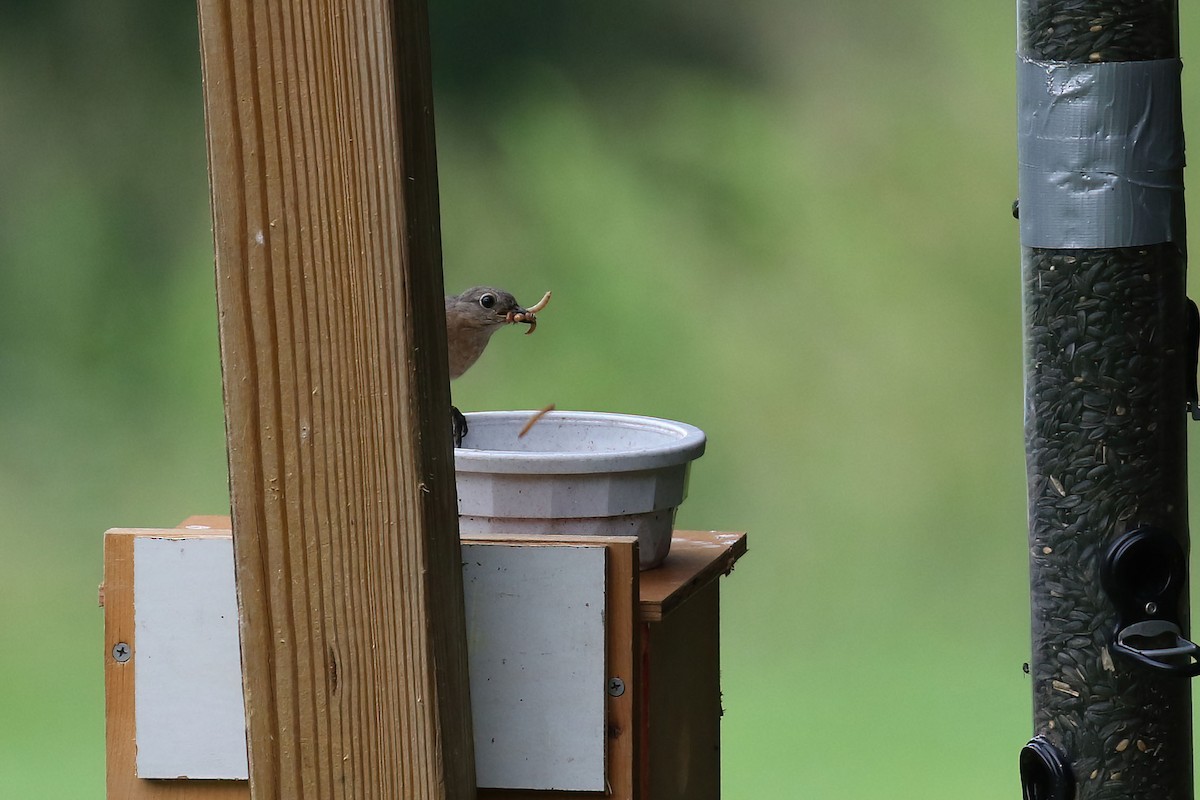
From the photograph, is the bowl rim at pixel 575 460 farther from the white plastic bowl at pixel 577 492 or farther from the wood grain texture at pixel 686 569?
the wood grain texture at pixel 686 569

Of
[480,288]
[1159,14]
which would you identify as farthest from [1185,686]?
[480,288]

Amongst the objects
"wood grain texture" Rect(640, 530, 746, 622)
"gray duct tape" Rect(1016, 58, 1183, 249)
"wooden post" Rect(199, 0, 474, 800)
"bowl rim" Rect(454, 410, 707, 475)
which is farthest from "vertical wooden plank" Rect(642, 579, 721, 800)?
"gray duct tape" Rect(1016, 58, 1183, 249)

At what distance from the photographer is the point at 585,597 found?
1493 millimetres

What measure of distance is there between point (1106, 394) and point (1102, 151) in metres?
0.27

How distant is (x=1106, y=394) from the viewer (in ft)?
6.20

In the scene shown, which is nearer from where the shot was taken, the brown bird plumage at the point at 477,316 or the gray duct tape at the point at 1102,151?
the gray duct tape at the point at 1102,151

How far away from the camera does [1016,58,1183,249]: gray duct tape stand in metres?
1.79

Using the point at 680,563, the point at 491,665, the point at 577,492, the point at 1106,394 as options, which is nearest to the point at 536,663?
the point at 491,665

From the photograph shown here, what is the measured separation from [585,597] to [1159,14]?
904mm

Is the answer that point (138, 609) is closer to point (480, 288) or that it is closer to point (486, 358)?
point (480, 288)

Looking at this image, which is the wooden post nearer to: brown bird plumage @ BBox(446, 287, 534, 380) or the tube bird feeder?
the tube bird feeder

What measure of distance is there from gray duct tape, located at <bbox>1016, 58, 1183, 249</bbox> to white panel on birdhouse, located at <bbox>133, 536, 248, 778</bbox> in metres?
0.94

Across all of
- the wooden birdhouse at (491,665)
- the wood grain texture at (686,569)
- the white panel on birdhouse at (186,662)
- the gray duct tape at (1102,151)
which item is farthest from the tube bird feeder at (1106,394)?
the white panel on birdhouse at (186,662)

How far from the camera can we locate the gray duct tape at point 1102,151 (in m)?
1.79
